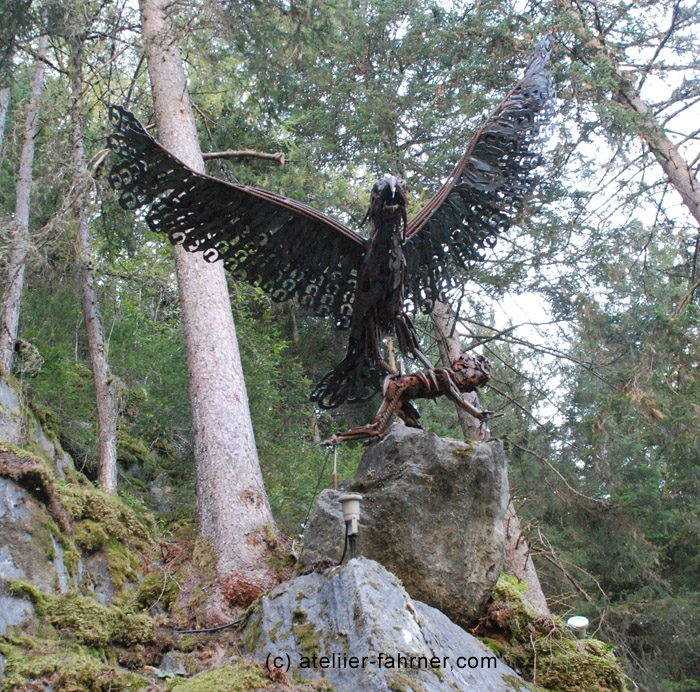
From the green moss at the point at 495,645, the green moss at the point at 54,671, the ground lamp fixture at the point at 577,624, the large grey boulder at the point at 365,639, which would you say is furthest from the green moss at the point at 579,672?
the green moss at the point at 54,671

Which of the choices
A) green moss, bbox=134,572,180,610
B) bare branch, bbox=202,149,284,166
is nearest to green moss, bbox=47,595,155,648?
green moss, bbox=134,572,180,610

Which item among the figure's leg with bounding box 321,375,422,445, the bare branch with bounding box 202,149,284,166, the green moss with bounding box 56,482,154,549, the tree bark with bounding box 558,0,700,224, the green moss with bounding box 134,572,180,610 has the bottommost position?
the green moss with bounding box 134,572,180,610

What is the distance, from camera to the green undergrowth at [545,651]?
3.65m

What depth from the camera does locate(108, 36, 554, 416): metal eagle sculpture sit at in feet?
13.2

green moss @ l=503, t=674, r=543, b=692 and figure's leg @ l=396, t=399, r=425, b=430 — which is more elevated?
Answer: figure's leg @ l=396, t=399, r=425, b=430

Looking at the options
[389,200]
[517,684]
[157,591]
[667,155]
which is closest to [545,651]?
[517,684]

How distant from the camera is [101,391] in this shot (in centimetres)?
693

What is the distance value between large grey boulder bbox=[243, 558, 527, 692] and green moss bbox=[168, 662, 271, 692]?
0.10m

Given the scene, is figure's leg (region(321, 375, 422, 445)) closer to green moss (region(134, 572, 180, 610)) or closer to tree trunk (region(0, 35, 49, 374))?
green moss (region(134, 572, 180, 610))

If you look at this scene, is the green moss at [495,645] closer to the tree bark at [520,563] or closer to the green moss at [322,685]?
the green moss at [322,685]

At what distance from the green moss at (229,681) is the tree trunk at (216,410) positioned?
4.98ft

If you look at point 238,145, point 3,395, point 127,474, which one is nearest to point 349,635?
point 3,395

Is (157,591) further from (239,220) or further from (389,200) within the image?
(389,200)

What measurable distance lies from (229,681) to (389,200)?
101 inches
